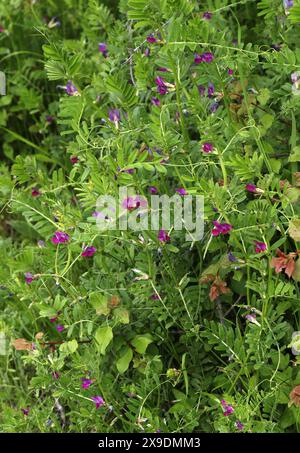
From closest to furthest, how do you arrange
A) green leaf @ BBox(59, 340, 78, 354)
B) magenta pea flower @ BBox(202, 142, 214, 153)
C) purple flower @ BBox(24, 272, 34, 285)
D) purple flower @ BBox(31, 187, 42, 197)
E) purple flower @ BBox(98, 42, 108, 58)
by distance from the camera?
magenta pea flower @ BBox(202, 142, 214, 153), green leaf @ BBox(59, 340, 78, 354), purple flower @ BBox(24, 272, 34, 285), purple flower @ BBox(31, 187, 42, 197), purple flower @ BBox(98, 42, 108, 58)

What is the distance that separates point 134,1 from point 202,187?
Result: 49 centimetres

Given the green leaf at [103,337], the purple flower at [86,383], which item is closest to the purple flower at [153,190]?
the green leaf at [103,337]

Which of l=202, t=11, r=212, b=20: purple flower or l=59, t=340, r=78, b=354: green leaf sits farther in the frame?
l=202, t=11, r=212, b=20: purple flower

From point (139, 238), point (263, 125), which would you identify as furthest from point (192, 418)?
point (263, 125)

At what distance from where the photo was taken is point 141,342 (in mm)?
2404

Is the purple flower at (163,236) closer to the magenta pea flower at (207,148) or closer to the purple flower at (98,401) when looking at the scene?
the magenta pea flower at (207,148)

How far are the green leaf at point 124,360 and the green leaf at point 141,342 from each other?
25mm

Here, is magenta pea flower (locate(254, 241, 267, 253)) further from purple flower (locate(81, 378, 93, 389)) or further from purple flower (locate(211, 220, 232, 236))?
purple flower (locate(81, 378, 93, 389))

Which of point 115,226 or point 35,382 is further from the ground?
point 115,226

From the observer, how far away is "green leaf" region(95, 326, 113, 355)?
2293mm

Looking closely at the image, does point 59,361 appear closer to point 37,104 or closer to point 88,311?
point 88,311

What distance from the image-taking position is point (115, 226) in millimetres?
2168

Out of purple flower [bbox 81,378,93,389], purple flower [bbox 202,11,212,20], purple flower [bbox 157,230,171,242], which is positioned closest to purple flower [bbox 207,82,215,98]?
purple flower [bbox 202,11,212,20]

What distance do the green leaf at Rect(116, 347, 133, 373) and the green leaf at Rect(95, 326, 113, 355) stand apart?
0.39 feet
